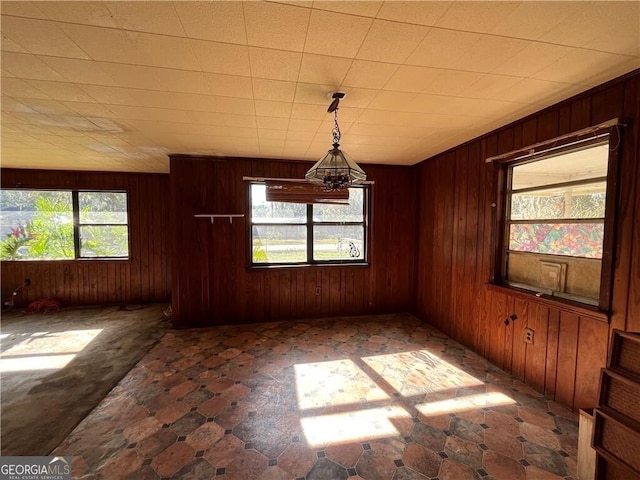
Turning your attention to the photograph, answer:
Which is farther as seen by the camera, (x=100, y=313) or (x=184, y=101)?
(x=100, y=313)

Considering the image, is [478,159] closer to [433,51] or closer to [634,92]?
[634,92]

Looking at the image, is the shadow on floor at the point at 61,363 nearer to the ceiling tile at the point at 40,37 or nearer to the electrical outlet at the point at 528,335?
the ceiling tile at the point at 40,37

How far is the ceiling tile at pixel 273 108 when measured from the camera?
2117 mm

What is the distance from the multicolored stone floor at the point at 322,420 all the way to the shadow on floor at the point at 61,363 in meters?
0.19

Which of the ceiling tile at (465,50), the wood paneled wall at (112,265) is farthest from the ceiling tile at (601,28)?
the wood paneled wall at (112,265)

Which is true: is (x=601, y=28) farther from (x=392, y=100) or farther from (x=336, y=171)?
(x=336, y=171)

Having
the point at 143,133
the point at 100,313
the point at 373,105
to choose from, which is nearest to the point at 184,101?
the point at 143,133

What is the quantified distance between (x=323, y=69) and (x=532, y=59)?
1.24 m

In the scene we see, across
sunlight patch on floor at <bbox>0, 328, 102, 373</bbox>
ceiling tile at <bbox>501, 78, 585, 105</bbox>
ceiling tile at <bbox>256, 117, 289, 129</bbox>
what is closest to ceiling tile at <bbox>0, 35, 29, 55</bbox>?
ceiling tile at <bbox>256, 117, 289, 129</bbox>

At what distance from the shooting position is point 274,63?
159cm

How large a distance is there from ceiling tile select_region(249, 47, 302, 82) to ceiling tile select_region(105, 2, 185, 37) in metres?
0.38

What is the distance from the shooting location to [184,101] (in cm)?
207

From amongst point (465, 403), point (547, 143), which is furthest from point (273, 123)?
point (465, 403)

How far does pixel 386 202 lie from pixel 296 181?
4.83 ft
